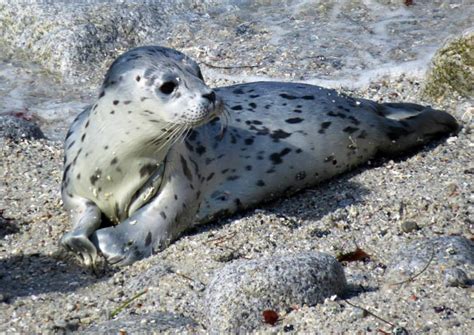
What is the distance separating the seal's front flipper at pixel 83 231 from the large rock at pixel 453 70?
2.33m

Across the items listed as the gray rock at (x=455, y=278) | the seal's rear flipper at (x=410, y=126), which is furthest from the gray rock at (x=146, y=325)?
the seal's rear flipper at (x=410, y=126)

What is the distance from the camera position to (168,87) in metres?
4.73

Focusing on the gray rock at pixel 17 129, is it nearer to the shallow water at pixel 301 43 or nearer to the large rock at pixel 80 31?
the shallow water at pixel 301 43

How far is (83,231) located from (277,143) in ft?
3.84

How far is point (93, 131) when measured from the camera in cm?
499

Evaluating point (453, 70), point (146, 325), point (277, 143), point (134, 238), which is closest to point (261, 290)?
point (146, 325)

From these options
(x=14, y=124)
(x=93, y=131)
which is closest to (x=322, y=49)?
(x=14, y=124)

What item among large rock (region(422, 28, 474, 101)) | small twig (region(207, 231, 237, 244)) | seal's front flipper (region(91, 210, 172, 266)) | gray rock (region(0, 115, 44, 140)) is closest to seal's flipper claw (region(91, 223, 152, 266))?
seal's front flipper (region(91, 210, 172, 266))

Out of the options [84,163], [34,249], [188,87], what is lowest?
[34,249]

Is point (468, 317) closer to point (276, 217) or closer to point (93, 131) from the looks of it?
point (276, 217)

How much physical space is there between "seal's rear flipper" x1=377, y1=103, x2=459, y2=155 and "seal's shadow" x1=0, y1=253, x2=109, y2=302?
1.87 meters

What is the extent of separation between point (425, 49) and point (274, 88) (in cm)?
167

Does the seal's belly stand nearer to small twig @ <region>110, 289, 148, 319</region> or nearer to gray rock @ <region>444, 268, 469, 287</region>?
small twig @ <region>110, 289, 148, 319</region>

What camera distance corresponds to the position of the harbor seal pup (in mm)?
4777
